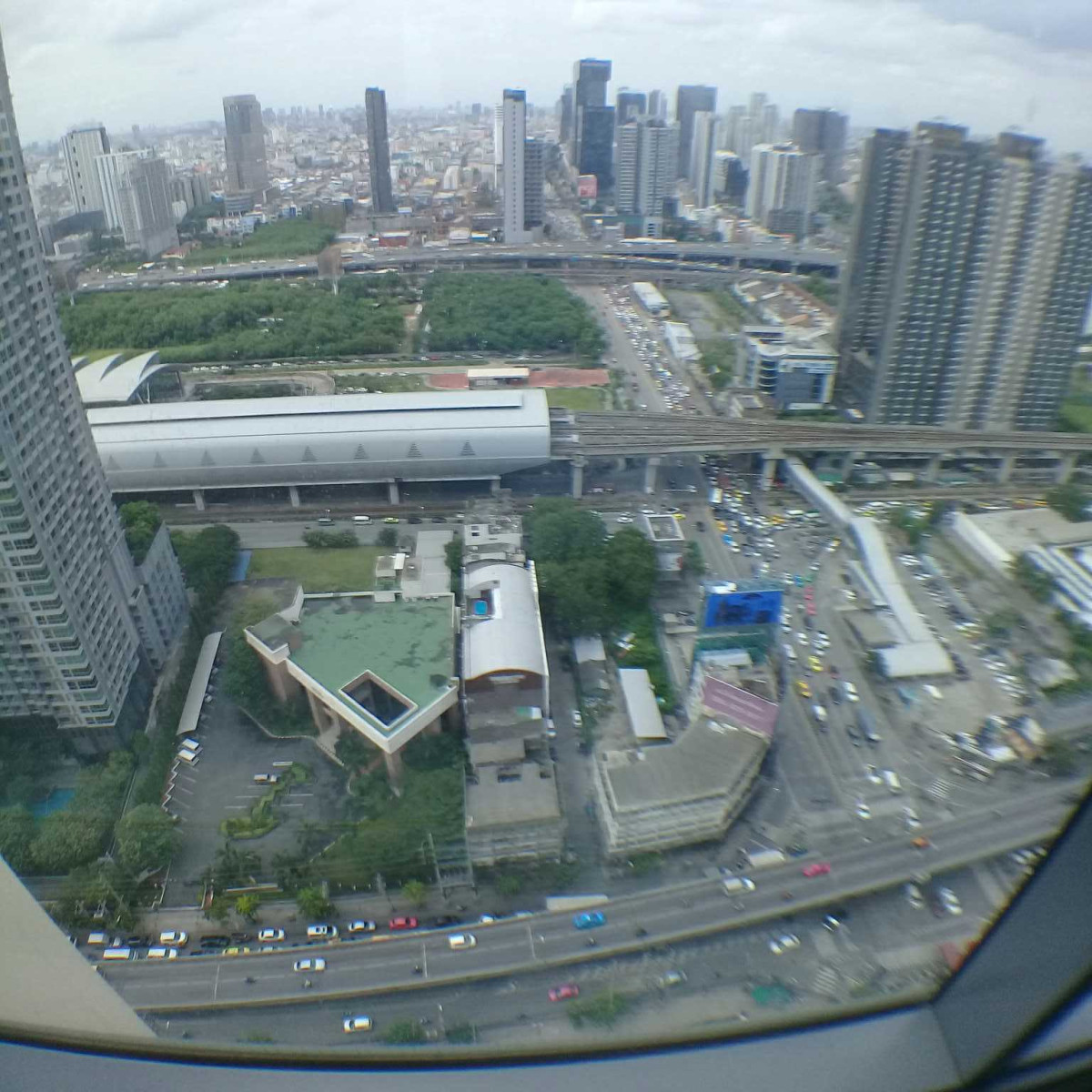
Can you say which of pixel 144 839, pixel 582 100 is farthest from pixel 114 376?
pixel 582 100

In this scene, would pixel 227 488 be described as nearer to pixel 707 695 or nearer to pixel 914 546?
pixel 707 695

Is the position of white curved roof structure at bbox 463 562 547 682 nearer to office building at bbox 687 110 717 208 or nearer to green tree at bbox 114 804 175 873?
green tree at bbox 114 804 175 873

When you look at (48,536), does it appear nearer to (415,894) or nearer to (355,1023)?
(415,894)

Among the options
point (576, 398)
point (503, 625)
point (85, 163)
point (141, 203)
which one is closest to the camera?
point (503, 625)

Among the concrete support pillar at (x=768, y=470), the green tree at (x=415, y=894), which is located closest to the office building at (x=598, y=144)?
the concrete support pillar at (x=768, y=470)

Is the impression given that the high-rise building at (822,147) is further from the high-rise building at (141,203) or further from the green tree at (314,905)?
the green tree at (314,905)

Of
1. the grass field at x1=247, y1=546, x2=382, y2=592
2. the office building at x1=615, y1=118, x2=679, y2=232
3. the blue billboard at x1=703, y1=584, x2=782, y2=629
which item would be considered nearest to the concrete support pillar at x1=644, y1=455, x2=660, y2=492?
the grass field at x1=247, y1=546, x2=382, y2=592

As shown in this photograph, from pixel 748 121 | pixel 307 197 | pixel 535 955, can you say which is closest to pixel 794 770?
pixel 535 955
